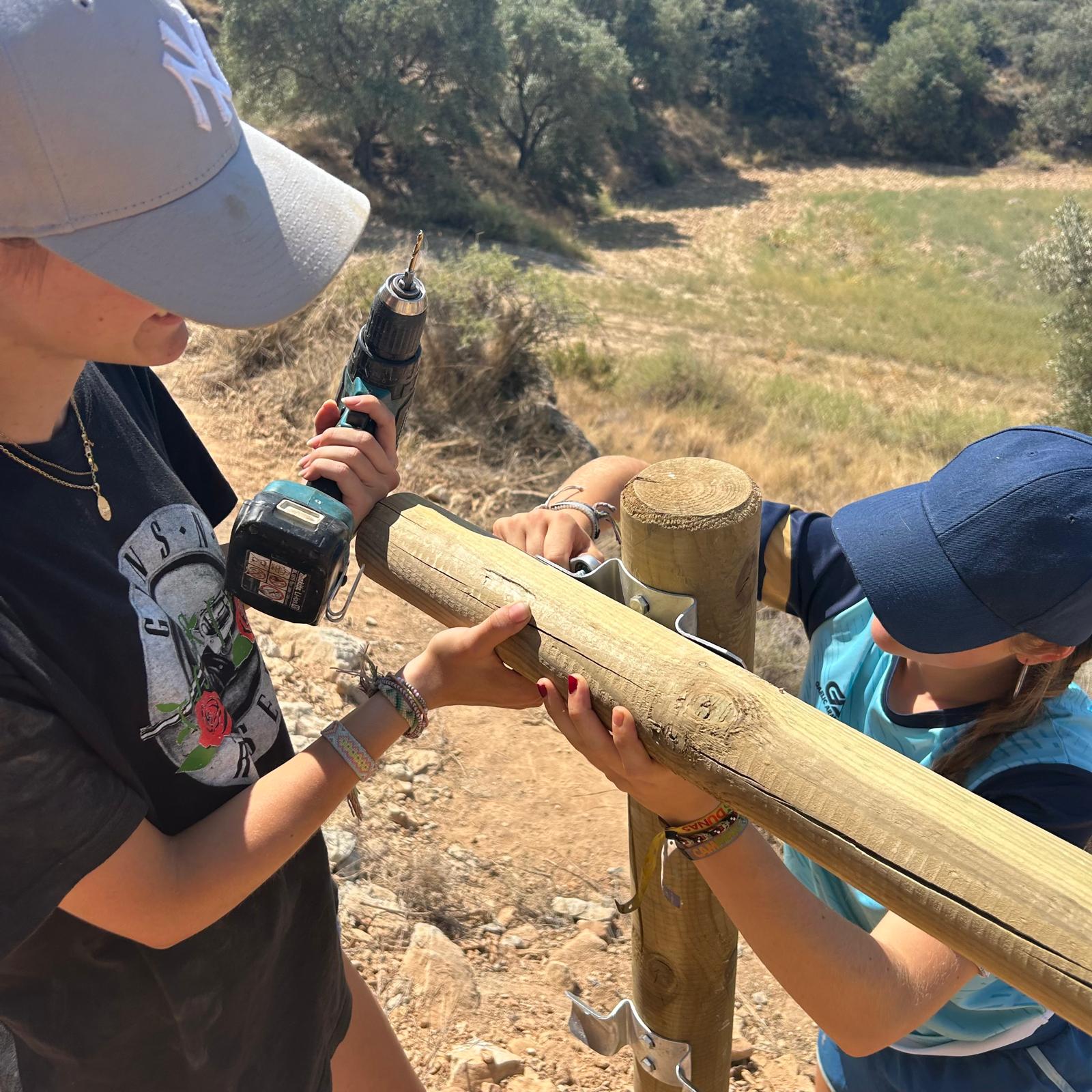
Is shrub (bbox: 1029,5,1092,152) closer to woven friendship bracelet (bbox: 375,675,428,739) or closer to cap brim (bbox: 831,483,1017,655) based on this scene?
cap brim (bbox: 831,483,1017,655)

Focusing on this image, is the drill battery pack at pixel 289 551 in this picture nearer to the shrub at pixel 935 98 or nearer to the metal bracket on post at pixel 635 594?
the metal bracket on post at pixel 635 594

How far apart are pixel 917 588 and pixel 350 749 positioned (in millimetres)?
829

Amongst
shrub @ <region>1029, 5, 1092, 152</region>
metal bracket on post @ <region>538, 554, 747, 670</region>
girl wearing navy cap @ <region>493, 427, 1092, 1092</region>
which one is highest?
metal bracket on post @ <region>538, 554, 747, 670</region>

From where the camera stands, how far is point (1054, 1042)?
157 cm

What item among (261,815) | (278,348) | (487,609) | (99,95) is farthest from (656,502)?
(278,348)

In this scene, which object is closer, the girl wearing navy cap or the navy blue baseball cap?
the girl wearing navy cap

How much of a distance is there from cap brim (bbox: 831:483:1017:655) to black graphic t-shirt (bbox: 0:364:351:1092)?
3.09 ft

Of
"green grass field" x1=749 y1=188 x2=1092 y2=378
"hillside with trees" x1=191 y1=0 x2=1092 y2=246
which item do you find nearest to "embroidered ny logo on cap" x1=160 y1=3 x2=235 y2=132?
"green grass field" x1=749 y1=188 x2=1092 y2=378

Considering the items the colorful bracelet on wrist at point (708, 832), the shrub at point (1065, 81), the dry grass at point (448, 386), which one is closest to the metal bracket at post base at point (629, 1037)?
the colorful bracelet on wrist at point (708, 832)

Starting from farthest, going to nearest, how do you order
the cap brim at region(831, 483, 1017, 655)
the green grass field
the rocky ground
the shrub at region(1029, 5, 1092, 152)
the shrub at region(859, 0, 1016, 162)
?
1. the shrub at region(859, 0, 1016, 162)
2. the shrub at region(1029, 5, 1092, 152)
3. the green grass field
4. the rocky ground
5. the cap brim at region(831, 483, 1017, 655)

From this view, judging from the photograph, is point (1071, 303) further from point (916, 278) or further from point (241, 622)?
point (241, 622)

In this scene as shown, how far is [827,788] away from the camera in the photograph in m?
0.90

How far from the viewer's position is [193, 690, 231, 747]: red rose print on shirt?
1.26 m

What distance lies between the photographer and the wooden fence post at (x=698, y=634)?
121 centimetres
